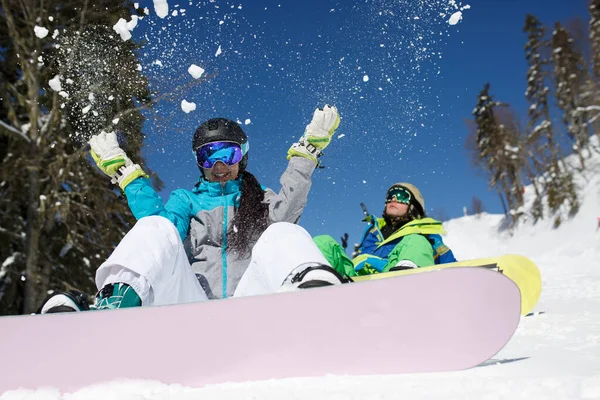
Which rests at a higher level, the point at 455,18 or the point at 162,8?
the point at 162,8

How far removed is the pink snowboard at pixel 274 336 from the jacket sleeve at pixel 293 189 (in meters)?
1.04

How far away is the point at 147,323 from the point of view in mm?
1452

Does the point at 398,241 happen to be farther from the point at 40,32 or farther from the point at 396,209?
the point at 40,32

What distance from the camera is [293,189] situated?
7.94 ft

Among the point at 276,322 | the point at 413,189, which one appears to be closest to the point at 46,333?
the point at 276,322

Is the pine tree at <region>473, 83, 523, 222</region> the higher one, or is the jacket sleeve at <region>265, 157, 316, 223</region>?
the pine tree at <region>473, 83, 523, 222</region>

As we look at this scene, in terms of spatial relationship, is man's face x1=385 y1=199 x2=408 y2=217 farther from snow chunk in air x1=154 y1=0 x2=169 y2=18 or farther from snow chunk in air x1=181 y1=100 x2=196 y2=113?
snow chunk in air x1=154 y1=0 x2=169 y2=18

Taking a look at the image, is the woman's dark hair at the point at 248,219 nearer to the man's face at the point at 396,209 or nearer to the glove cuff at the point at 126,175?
the glove cuff at the point at 126,175

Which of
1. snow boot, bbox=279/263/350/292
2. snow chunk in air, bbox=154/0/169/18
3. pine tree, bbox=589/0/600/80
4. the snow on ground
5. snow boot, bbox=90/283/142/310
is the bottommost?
the snow on ground

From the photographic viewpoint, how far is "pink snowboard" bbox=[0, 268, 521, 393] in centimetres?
141

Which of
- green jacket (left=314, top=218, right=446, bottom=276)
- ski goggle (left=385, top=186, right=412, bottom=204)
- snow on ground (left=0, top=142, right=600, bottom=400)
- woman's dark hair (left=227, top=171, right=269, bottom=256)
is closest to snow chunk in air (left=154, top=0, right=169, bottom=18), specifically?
woman's dark hair (left=227, top=171, right=269, bottom=256)

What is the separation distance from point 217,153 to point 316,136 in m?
0.60

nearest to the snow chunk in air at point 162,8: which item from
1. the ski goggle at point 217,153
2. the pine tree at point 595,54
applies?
the ski goggle at point 217,153

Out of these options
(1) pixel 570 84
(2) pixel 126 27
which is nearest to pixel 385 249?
(2) pixel 126 27
